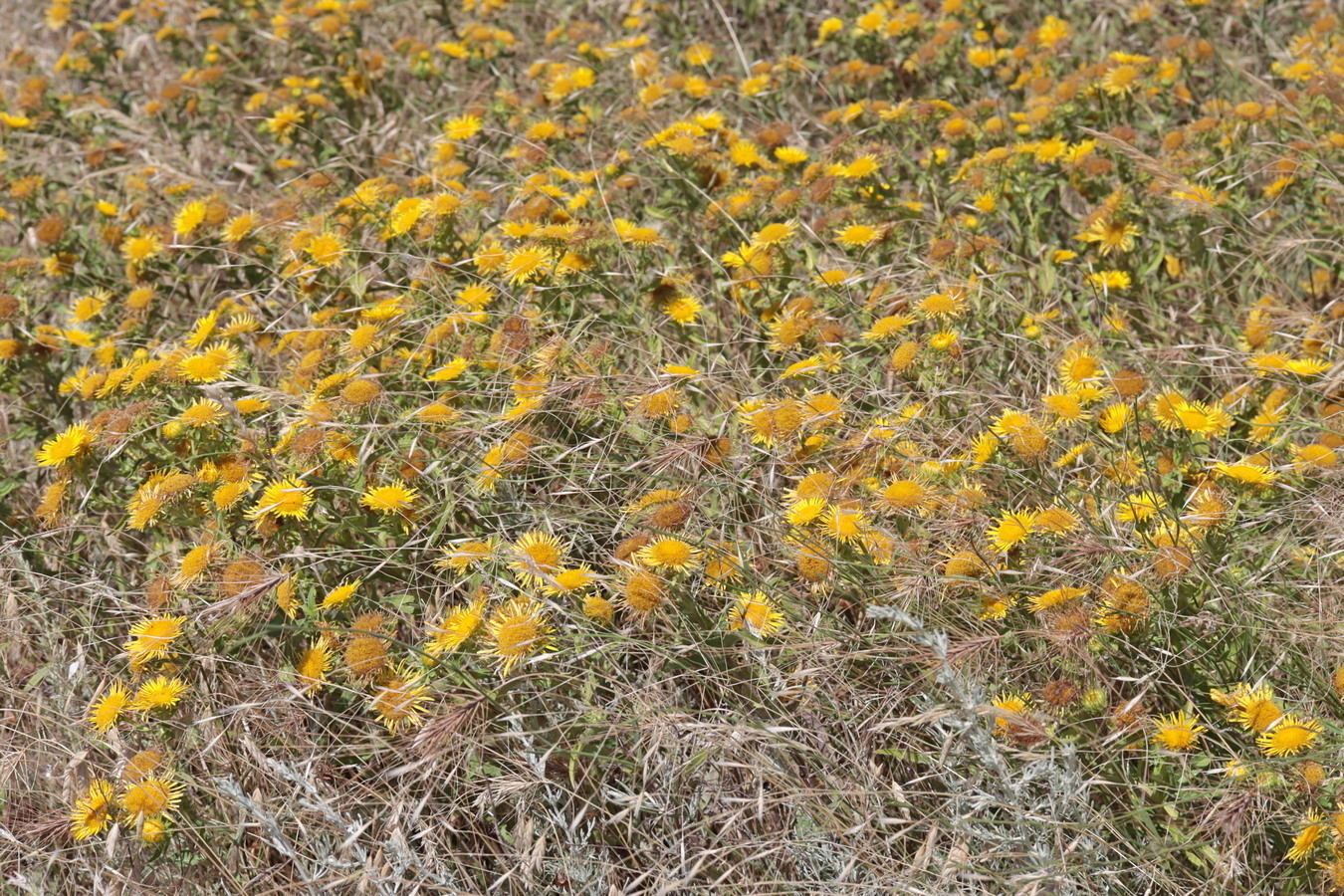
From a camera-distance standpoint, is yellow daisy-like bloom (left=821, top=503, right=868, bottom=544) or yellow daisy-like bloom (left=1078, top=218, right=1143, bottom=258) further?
yellow daisy-like bloom (left=1078, top=218, right=1143, bottom=258)

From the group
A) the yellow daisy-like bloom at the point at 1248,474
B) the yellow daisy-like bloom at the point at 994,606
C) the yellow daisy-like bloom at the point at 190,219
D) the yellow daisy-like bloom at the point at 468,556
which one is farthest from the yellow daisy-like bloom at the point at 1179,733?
the yellow daisy-like bloom at the point at 190,219

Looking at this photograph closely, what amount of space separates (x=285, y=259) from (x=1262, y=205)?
2.58 meters

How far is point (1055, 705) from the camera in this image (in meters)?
1.79

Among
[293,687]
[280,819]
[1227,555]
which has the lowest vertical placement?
[280,819]

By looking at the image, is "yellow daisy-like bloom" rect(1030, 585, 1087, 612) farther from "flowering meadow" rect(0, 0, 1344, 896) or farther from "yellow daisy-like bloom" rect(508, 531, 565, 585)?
"yellow daisy-like bloom" rect(508, 531, 565, 585)

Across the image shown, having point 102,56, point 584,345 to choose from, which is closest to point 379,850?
point 584,345

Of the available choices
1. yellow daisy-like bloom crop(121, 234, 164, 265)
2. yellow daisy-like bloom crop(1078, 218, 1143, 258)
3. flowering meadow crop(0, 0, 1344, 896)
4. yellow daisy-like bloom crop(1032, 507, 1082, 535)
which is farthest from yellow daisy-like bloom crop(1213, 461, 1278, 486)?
yellow daisy-like bloom crop(121, 234, 164, 265)

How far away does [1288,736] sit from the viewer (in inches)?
65.2

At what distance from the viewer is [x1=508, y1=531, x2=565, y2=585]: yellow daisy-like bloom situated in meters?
1.92

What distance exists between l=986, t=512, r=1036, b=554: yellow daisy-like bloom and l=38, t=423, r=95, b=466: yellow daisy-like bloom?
6.09 ft

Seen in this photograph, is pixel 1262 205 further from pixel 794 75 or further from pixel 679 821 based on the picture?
pixel 679 821

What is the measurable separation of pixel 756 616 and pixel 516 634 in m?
0.40

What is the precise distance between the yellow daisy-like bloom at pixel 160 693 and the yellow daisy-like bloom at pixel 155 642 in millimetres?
56

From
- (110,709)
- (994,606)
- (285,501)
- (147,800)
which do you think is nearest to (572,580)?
(285,501)
